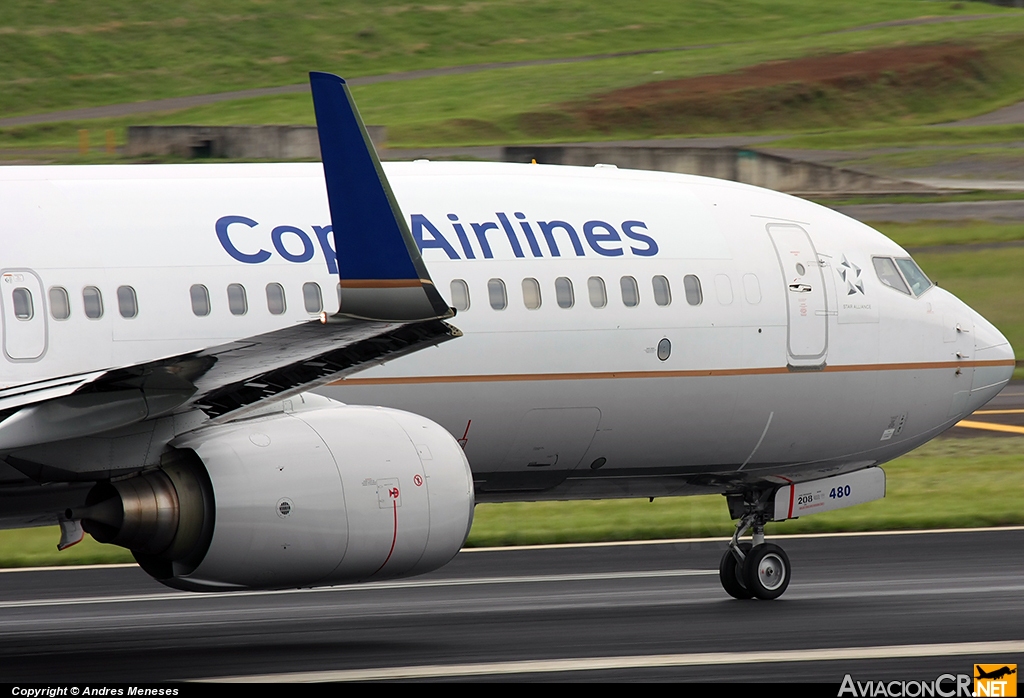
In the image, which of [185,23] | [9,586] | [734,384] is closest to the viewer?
[734,384]

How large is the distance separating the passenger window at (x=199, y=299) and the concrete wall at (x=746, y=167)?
118ft

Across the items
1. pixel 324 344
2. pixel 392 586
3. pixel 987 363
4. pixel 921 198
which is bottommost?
pixel 392 586

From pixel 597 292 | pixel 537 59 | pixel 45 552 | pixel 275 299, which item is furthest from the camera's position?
pixel 537 59

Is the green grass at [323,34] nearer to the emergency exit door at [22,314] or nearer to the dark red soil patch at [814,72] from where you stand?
the dark red soil patch at [814,72]

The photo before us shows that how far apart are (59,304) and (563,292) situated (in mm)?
4796

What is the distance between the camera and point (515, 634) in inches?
611

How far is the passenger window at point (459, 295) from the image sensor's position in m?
15.0

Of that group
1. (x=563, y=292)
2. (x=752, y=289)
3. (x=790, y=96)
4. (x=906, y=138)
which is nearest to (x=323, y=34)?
(x=790, y=96)

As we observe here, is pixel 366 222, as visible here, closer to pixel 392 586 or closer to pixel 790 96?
pixel 392 586

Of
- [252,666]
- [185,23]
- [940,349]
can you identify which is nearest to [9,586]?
[252,666]

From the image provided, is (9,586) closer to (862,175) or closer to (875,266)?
(875,266)

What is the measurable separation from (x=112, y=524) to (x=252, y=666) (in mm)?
2366

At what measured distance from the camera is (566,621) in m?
16.3

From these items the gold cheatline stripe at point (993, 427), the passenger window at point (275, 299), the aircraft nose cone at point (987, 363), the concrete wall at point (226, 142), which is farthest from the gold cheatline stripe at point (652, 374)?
the concrete wall at point (226, 142)
